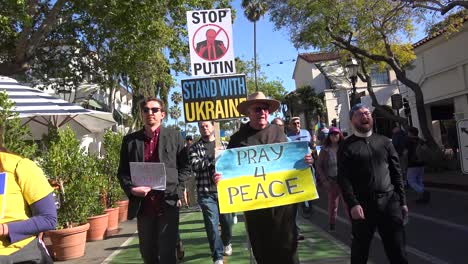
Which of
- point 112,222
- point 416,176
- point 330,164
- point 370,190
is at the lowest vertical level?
point 112,222

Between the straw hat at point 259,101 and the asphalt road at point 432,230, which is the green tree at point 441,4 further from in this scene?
the straw hat at point 259,101

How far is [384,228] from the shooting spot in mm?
4547

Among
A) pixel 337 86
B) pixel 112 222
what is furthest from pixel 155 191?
pixel 337 86

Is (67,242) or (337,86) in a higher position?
(337,86)

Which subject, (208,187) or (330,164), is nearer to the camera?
(208,187)

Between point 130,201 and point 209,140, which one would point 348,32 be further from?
point 130,201

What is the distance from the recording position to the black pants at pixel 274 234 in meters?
4.14

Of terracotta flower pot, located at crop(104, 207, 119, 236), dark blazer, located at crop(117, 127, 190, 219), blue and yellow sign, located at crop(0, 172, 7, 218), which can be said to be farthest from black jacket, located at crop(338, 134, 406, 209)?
terracotta flower pot, located at crop(104, 207, 119, 236)

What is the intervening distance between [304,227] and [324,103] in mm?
36665

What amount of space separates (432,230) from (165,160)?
5289mm

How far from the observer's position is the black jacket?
462 cm

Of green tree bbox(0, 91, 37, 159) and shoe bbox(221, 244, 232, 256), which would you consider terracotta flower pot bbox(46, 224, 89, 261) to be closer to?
green tree bbox(0, 91, 37, 159)

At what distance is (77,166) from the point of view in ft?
26.5

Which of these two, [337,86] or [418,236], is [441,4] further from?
[337,86]
